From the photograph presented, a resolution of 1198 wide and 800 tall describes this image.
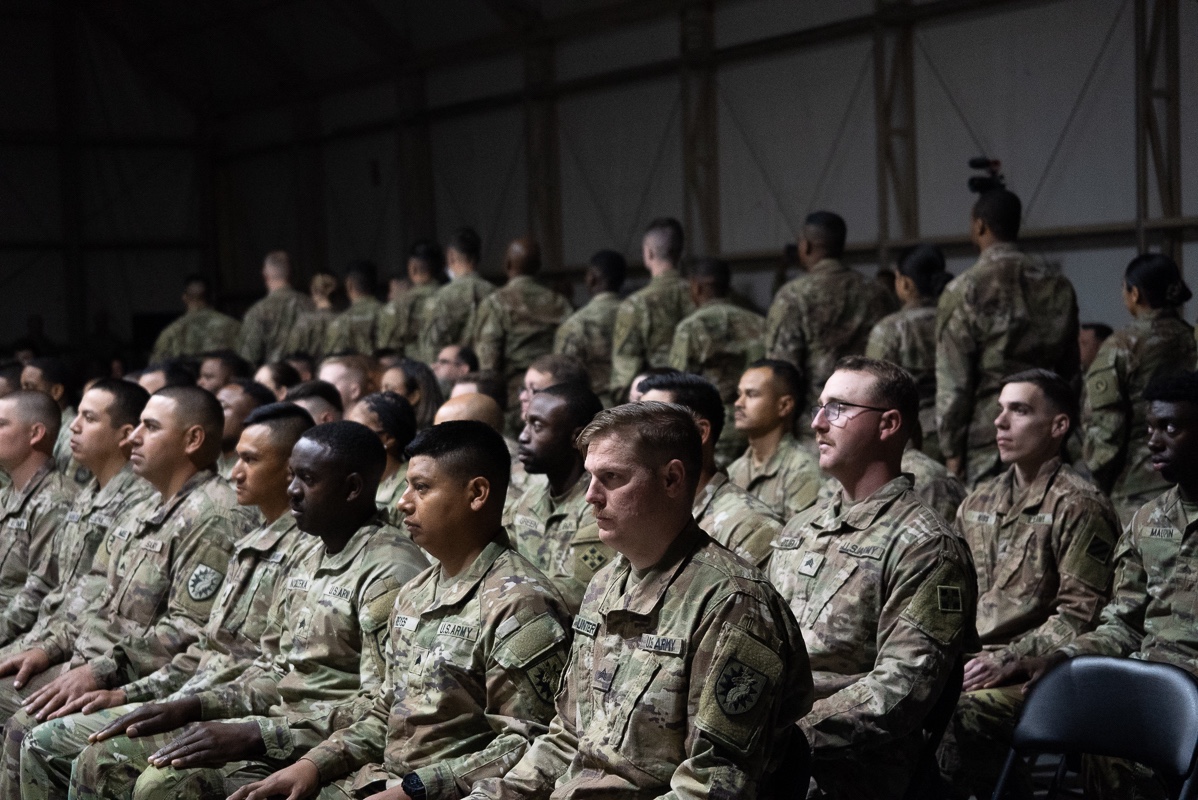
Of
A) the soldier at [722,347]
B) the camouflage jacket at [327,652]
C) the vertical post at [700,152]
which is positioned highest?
the vertical post at [700,152]

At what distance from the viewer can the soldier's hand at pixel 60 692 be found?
4.85m

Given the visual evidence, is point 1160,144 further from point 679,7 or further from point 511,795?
point 511,795

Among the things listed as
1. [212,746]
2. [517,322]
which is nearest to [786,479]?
[212,746]

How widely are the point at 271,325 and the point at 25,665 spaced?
699 centimetres

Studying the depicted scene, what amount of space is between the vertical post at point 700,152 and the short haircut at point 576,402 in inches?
299

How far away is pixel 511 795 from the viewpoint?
331 cm

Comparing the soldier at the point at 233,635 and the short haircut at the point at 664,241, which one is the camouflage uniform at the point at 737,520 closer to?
the soldier at the point at 233,635

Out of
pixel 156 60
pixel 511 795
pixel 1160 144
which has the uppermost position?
pixel 156 60

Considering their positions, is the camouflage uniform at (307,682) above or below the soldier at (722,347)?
below

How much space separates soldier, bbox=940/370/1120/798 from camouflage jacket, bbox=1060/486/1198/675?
0.19 metres

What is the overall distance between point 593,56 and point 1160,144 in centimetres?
592

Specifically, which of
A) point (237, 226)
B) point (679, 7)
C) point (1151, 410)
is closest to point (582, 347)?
point (679, 7)

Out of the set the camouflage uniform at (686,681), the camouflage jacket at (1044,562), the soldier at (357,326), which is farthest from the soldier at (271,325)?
the camouflage uniform at (686,681)

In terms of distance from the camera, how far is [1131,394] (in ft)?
21.9
